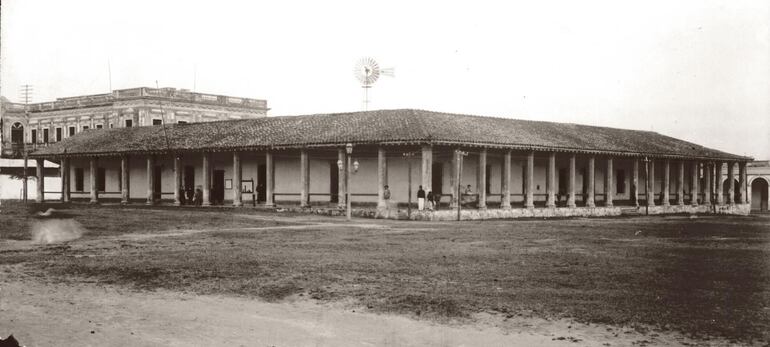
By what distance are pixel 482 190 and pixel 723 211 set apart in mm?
18658

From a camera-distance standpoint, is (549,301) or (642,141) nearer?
(549,301)

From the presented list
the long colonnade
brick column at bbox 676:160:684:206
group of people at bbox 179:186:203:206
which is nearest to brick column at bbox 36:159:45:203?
the long colonnade

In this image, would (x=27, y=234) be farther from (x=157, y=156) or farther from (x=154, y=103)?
(x=154, y=103)

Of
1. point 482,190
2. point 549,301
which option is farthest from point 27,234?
point 482,190

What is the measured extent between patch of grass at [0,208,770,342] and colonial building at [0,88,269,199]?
35.5 meters

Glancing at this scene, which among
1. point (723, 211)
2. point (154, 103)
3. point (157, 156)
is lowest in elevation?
point (723, 211)

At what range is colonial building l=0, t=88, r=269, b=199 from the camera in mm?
52156

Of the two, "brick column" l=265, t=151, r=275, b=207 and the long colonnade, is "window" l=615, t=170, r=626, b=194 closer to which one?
the long colonnade

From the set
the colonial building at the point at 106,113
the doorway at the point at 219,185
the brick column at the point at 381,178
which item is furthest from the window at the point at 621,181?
the colonial building at the point at 106,113

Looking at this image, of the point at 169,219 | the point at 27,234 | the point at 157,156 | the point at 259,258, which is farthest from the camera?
the point at 157,156

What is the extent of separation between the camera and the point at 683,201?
38344 mm

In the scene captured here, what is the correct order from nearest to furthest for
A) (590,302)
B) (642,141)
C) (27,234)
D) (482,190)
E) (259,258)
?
1. (590,302)
2. (259,258)
3. (27,234)
4. (482,190)
5. (642,141)

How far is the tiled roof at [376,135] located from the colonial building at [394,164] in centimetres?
8

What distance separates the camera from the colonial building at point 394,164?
91.2ft
